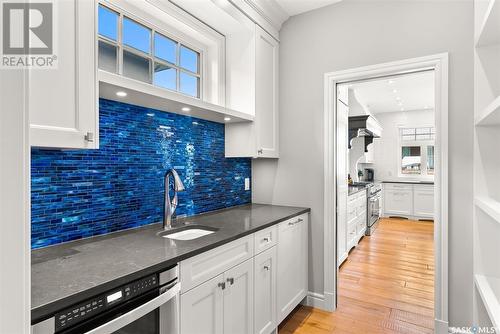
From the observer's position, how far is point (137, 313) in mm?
1071

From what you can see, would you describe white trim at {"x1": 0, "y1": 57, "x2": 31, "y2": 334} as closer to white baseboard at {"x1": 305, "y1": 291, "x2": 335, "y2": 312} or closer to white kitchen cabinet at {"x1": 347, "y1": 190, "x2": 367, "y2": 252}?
white baseboard at {"x1": 305, "y1": 291, "x2": 335, "y2": 312}

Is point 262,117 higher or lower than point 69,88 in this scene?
higher

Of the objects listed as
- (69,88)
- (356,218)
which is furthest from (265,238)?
(356,218)

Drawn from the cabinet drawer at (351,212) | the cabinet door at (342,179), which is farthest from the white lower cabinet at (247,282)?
the cabinet drawer at (351,212)

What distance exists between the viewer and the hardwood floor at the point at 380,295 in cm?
231

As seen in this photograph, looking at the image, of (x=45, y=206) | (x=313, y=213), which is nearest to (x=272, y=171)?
(x=313, y=213)

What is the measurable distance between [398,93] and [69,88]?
18.9 feet

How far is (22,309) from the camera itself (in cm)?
62

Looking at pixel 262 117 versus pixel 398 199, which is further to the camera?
pixel 398 199

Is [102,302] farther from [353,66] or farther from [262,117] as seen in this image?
[353,66]

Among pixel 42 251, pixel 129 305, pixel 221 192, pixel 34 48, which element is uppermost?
pixel 34 48

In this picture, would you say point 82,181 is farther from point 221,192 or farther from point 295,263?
point 295,263

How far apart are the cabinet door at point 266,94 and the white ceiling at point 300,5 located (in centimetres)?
29

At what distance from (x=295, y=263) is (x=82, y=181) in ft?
5.77
